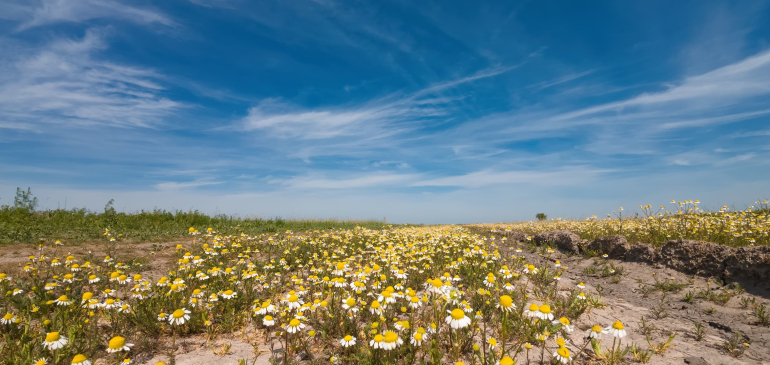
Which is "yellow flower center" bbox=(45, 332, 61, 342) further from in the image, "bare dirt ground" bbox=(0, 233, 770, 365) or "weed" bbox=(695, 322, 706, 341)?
"weed" bbox=(695, 322, 706, 341)

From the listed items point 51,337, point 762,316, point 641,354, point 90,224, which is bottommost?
point 641,354

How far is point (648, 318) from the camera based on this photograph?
5.17 metres

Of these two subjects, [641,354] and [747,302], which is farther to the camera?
[747,302]

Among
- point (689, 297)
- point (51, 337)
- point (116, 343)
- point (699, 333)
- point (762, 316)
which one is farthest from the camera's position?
point (689, 297)

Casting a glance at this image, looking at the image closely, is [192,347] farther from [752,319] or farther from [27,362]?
[752,319]

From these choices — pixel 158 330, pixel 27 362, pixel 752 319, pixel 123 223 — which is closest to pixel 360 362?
pixel 158 330

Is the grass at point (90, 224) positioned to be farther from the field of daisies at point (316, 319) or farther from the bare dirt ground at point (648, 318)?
the field of daisies at point (316, 319)

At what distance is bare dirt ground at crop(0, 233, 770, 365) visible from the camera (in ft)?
13.2

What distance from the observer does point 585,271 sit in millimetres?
7910

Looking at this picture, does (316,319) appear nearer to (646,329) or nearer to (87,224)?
(646,329)

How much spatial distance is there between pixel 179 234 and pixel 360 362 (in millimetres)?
11229

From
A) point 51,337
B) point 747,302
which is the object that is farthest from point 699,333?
point 51,337

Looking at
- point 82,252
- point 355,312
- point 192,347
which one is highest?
point 82,252

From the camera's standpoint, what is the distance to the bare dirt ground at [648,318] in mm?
4023
